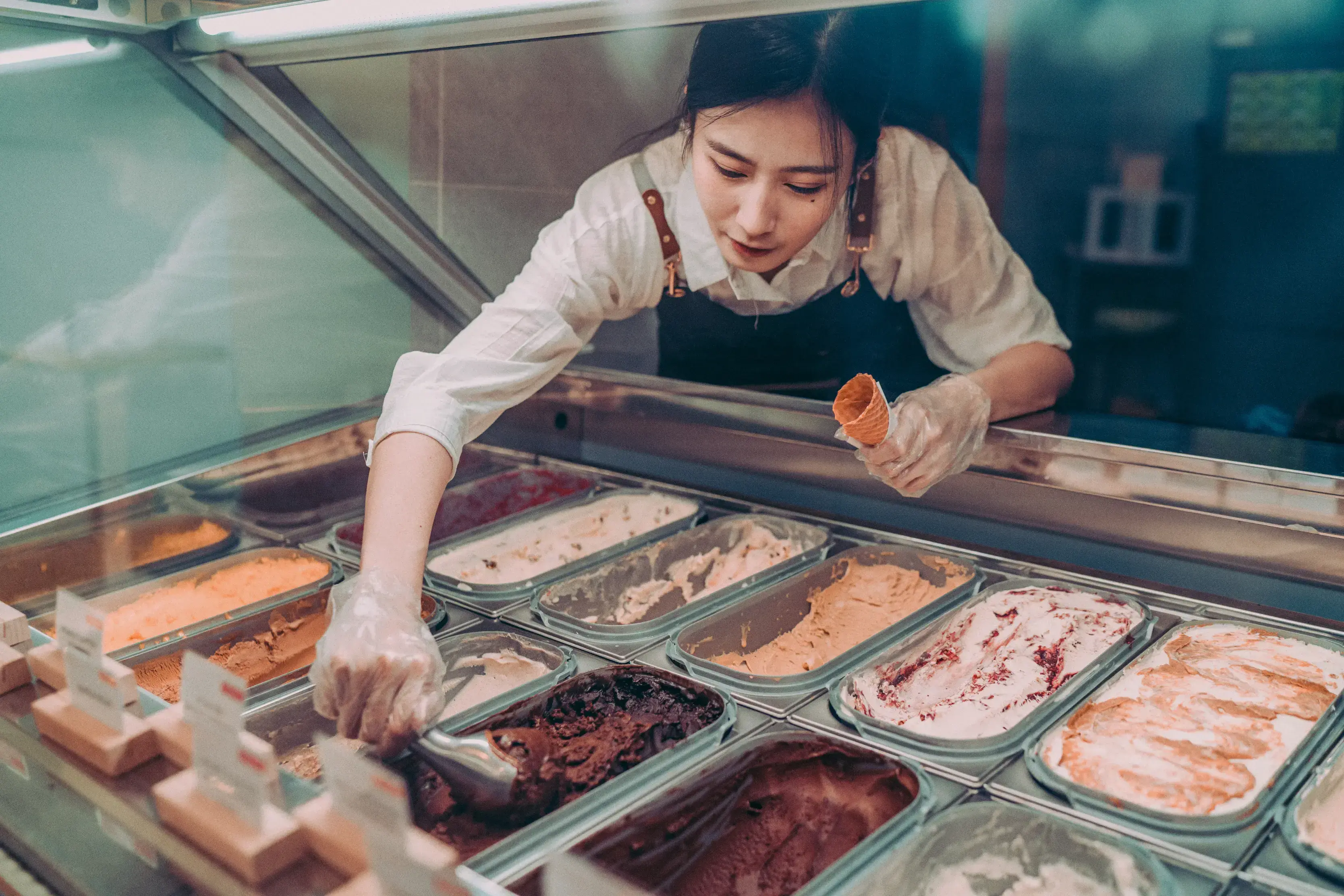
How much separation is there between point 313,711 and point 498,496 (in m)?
0.93

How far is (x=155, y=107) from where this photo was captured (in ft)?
6.59

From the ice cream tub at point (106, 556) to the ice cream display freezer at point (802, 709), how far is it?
0.11ft

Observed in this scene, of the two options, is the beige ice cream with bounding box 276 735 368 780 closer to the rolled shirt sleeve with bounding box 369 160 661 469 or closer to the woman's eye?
the rolled shirt sleeve with bounding box 369 160 661 469

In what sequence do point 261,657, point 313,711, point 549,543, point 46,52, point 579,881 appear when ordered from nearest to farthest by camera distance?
Result: point 579,881 → point 313,711 → point 261,657 → point 46,52 → point 549,543

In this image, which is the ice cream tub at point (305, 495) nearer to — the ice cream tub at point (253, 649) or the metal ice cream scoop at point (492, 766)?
the ice cream tub at point (253, 649)

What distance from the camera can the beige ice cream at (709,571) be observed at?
1867mm

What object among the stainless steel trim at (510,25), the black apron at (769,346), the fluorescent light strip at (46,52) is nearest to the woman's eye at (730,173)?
the stainless steel trim at (510,25)

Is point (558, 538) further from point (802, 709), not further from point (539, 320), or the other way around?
point (802, 709)

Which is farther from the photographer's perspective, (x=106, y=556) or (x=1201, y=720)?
(x=106, y=556)

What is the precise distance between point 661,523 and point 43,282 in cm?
124

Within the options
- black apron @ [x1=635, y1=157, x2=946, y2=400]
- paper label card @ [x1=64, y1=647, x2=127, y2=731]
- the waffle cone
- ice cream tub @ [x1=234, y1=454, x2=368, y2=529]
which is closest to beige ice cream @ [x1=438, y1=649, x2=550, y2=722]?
paper label card @ [x1=64, y1=647, x2=127, y2=731]

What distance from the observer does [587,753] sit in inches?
49.6

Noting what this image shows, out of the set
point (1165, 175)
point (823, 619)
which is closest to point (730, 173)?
point (823, 619)

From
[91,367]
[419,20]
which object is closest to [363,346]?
[91,367]
